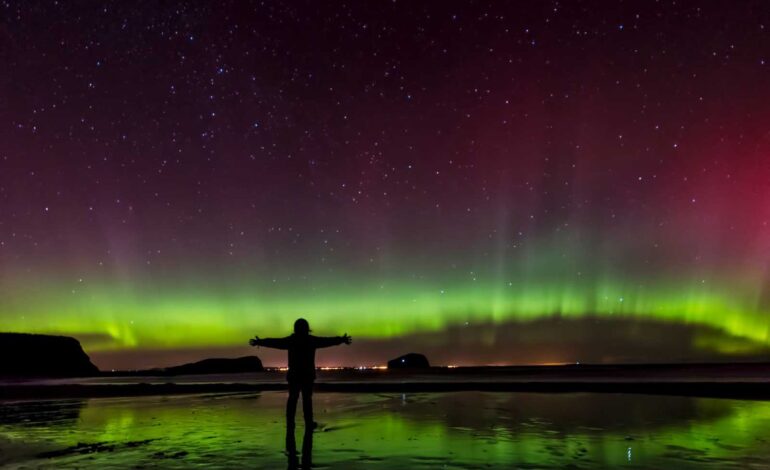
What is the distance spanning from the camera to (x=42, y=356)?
124938 mm

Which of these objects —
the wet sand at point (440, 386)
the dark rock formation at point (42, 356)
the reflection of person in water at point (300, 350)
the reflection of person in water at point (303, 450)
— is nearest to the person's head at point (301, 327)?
the reflection of person in water at point (300, 350)

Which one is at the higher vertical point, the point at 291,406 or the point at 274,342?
the point at 274,342

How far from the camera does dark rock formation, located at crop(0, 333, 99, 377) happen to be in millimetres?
119312

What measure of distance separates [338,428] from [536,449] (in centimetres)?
486

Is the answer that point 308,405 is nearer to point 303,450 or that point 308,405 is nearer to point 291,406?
point 291,406

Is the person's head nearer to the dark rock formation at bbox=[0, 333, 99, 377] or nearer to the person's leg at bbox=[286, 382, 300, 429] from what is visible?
the person's leg at bbox=[286, 382, 300, 429]

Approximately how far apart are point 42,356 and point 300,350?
13786cm

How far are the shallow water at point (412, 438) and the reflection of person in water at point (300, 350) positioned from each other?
88 centimetres

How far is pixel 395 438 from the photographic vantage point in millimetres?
10883

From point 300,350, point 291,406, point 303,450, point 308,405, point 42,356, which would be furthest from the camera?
point 42,356

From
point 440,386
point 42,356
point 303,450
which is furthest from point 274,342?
point 42,356

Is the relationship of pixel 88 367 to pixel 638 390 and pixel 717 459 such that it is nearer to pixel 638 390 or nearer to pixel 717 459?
pixel 638 390

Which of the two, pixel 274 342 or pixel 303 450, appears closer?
pixel 303 450

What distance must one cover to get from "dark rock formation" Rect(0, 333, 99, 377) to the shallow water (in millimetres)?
118605
